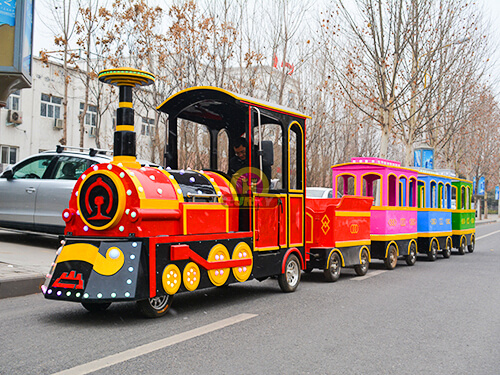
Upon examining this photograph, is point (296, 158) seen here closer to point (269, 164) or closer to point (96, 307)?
point (269, 164)

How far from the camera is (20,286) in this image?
7.57 metres

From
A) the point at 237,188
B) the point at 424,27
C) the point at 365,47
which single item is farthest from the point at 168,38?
the point at 237,188

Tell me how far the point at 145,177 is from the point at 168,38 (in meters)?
13.4

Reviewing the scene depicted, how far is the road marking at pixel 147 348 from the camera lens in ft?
14.1

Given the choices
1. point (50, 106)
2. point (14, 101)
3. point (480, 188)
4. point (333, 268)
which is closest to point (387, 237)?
point (333, 268)

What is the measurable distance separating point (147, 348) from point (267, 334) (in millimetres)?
1279

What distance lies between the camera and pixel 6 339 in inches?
205

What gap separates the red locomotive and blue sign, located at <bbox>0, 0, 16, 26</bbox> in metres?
3.41

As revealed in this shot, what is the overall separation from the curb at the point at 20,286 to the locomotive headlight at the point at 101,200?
1.87 m

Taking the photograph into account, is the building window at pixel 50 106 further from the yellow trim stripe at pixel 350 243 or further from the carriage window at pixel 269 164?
the carriage window at pixel 269 164

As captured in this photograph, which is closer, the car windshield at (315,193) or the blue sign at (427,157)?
the car windshield at (315,193)

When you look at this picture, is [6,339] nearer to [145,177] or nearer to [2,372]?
[2,372]

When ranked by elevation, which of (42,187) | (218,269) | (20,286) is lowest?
(20,286)

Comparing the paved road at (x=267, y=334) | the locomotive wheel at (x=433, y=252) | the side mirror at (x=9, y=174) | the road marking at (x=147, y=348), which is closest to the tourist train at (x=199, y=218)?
the paved road at (x=267, y=334)
